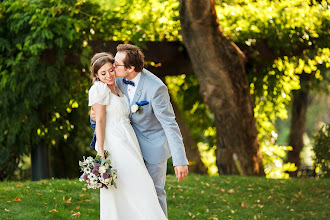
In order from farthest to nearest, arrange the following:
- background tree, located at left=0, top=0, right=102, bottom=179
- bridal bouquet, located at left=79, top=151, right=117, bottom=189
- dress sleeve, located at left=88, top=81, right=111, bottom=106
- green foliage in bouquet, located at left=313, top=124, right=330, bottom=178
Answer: green foliage in bouquet, located at left=313, top=124, right=330, bottom=178 < background tree, located at left=0, top=0, right=102, bottom=179 < dress sleeve, located at left=88, top=81, right=111, bottom=106 < bridal bouquet, located at left=79, top=151, right=117, bottom=189

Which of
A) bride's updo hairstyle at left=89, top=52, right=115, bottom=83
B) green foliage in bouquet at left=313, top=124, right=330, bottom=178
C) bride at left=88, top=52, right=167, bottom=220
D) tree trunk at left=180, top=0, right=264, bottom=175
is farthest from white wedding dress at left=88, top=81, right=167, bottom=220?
green foliage in bouquet at left=313, top=124, right=330, bottom=178

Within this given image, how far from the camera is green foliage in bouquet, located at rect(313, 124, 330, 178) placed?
1065 cm

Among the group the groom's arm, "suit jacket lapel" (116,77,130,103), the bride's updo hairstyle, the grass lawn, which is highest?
the bride's updo hairstyle

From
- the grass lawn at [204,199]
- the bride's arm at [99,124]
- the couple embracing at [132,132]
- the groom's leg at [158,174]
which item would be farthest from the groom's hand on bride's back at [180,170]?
the grass lawn at [204,199]

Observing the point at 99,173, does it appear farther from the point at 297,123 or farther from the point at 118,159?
the point at 297,123

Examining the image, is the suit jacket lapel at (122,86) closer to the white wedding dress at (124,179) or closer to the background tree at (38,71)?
the white wedding dress at (124,179)

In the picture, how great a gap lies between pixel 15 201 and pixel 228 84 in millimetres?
4454

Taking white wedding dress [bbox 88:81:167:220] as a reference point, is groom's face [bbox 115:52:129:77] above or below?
above

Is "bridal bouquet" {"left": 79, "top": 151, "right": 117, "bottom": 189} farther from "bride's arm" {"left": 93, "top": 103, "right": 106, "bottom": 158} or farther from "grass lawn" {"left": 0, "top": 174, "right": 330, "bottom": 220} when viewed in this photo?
"grass lawn" {"left": 0, "top": 174, "right": 330, "bottom": 220}

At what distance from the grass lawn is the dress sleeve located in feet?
6.55

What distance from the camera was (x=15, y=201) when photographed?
19.3 feet

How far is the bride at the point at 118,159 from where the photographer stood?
3.96m

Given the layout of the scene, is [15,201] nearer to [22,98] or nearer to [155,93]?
[155,93]

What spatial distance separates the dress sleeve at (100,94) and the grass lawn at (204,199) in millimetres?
1996
